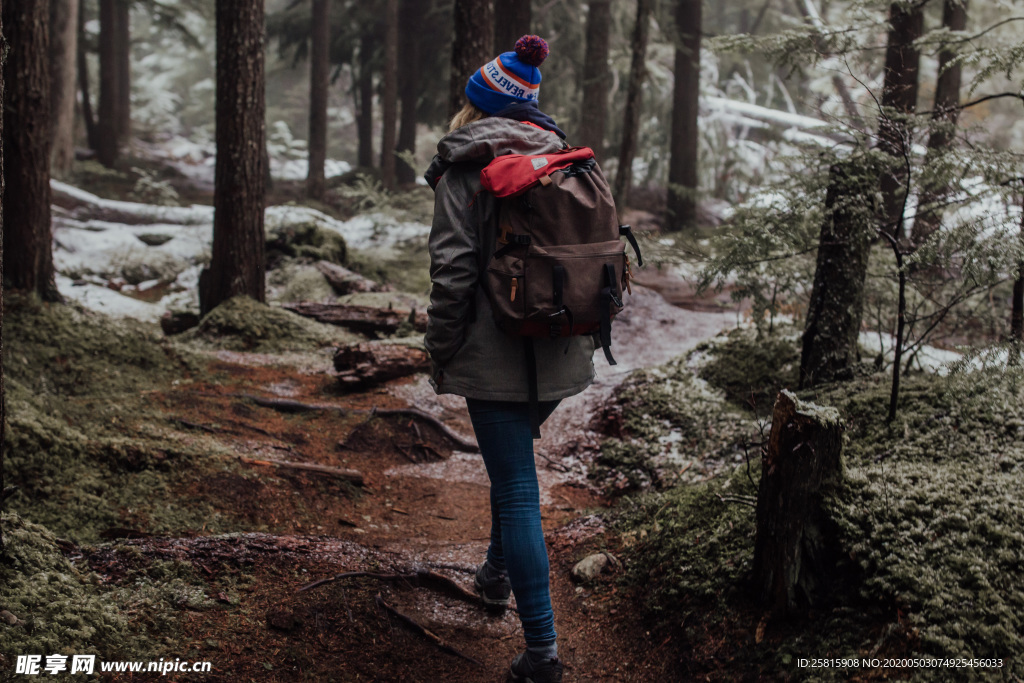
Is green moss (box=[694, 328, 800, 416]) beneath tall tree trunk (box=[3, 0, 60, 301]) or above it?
beneath

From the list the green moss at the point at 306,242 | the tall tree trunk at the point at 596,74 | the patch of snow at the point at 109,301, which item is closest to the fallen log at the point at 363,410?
the patch of snow at the point at 109,301

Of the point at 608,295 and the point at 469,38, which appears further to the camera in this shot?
the point at 469,38

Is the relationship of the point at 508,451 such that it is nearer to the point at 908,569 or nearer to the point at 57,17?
the point at 908,569

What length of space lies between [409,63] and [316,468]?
18.2 metres

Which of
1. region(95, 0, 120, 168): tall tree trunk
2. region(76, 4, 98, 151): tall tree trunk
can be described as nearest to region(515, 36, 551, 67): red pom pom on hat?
region(95, 0, 120, 168): tall tree trunk

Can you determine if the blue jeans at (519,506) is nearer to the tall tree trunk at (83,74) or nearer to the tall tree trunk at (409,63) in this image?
the tall tree trunk at (409,63)

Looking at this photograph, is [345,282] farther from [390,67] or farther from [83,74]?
[83,74]

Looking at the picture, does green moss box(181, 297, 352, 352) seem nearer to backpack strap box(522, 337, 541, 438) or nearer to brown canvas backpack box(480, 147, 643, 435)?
backpack strap box(522, 337, 541, 438)

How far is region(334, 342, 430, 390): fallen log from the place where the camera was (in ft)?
23.2

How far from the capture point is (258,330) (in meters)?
8.55

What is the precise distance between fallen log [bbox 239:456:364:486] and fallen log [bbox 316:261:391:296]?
707 centimetres

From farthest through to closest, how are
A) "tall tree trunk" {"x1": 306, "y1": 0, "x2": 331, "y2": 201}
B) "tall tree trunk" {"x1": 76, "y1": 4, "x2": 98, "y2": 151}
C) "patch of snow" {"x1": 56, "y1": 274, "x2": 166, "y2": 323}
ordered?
"tall tree trunk" {"x1": 306, "y1": 0, "x2": 331, "y2": 201} < "tall tree trunk" {"x1": 76, "y1": 4, "x2": 98, "y2": 151} < "patch of snow" {"x1": 56, "y1": 274, "x2": 166, "y2": 323}

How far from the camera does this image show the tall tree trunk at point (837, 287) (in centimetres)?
479

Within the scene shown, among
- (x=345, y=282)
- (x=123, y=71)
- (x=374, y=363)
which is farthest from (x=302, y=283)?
(x=123, y=71)
